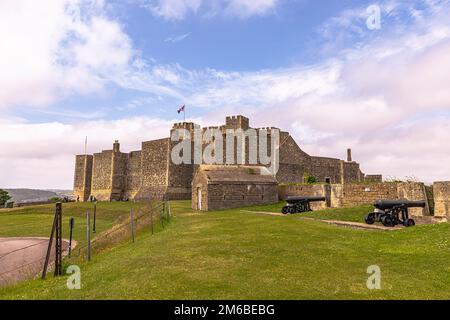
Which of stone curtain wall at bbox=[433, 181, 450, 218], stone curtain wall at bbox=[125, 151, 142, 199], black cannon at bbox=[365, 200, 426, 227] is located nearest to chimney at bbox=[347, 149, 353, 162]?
stone curtain wall at bbox=[125, 151, 142, 199]

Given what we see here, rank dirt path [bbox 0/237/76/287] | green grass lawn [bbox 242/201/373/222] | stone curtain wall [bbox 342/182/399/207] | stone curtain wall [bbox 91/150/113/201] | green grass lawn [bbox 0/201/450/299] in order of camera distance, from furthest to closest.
A: stone curtain wall [bbox 91/150/113/201] < stone curtain wall [bbox 342/182/399/207] < green grass lawn [bbox 242/201/373/222] < dirt path [bbox 0/237/76/287] < green grass lawn [bbox 0/201/450/299]

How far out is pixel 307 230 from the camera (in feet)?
44.3

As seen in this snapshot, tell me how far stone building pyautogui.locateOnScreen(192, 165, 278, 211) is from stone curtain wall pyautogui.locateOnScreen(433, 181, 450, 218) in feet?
43.0

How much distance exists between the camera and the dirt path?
38.7 feet

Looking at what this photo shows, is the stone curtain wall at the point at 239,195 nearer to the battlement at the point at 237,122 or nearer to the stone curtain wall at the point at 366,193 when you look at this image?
the stone curtain wall at the point at 366,193

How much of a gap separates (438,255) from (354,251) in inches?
85.4

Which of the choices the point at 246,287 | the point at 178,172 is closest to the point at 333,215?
the point at 246,287

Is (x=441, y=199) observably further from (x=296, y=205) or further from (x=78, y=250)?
(x=78, y=250)

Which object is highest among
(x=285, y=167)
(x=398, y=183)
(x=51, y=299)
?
(x=285, y=167)

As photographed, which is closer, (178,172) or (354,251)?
(354,251)

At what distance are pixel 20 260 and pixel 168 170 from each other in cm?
2952

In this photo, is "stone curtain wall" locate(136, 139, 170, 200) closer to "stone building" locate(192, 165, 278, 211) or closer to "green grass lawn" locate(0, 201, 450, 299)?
"stone building" locate(192, 165, 278, 211)

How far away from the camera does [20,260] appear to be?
14.8 metres
